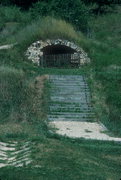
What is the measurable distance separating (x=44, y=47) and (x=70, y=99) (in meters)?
7.29

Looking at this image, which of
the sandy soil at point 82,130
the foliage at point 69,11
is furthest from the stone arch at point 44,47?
the sandy soil at point 82,130

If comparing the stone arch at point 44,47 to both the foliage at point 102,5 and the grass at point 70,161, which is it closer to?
the grass at point 70,161

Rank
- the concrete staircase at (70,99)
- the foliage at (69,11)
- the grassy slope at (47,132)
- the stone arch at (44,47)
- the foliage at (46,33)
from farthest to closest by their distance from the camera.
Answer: the foliage at (69,11)
the foliage at (46,33)
the stone arch at (44,47)
the concrete staircase at (70,99)
the grassy slope at (47,132)

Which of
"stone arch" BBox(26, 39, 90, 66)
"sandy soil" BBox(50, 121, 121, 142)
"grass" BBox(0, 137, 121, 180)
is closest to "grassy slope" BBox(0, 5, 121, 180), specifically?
"grass" BBox(0, 137, 121, 180)

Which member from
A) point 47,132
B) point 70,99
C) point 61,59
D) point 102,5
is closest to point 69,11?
point 61,59

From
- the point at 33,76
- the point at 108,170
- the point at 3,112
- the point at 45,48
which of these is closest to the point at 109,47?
the point at 45,48

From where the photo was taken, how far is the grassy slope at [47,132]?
19328 mm

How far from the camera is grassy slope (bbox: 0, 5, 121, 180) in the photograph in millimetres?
19328

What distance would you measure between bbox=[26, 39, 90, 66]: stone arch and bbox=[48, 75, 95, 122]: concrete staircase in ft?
12.3

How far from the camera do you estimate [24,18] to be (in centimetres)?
4969

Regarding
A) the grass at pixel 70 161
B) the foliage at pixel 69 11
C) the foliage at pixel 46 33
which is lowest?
the grass at pixel 70 161

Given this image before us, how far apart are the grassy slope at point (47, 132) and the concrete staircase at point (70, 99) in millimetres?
537

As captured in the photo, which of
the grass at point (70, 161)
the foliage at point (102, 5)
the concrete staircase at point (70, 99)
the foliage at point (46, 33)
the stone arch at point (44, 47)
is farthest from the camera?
the foliage at point (102, 5)

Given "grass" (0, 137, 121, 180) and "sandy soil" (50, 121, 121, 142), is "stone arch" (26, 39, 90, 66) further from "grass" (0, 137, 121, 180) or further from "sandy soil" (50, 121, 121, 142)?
"grass" (0, 137, 121, 180)
